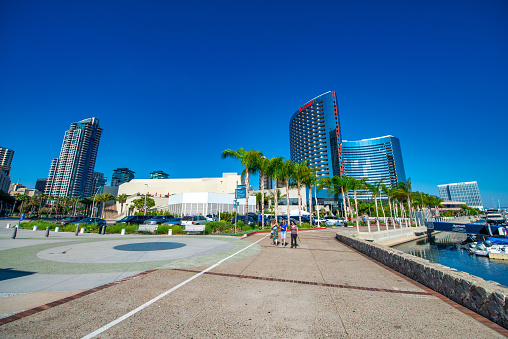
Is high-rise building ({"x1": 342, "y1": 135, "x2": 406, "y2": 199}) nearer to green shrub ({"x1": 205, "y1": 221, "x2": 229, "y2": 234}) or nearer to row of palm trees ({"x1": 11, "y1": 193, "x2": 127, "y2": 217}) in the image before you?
row of palm trees ({"x1": 11, "y1": 193, "x2": 127, "y2": 217})

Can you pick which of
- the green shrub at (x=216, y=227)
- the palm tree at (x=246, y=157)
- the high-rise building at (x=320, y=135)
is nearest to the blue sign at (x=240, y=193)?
the green shrub at (x=216, y=227)

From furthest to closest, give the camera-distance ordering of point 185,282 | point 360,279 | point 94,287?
point 360,279 < point 185,282 < point 94,287

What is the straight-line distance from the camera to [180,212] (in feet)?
184

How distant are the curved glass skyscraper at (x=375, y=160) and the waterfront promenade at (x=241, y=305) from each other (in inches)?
7541

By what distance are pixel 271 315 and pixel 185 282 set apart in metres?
3.24

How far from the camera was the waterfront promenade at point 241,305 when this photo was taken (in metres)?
3.81

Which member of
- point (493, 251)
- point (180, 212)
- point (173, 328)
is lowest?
point (493, 251)

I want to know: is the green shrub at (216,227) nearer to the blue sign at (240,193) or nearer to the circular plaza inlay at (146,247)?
the blue sign at (240,193)

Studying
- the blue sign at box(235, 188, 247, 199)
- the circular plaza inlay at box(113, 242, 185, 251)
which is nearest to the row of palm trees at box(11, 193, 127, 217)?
the blue sign at box(235, 188, 247, 199)

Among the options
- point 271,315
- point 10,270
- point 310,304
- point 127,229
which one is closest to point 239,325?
point 271,315

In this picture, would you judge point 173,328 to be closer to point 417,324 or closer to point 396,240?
point 417,324

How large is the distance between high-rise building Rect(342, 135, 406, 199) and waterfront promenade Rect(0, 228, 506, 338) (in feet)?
625

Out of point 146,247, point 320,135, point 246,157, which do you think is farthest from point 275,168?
point 320,135

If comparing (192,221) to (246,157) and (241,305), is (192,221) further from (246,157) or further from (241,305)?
(241,305)
